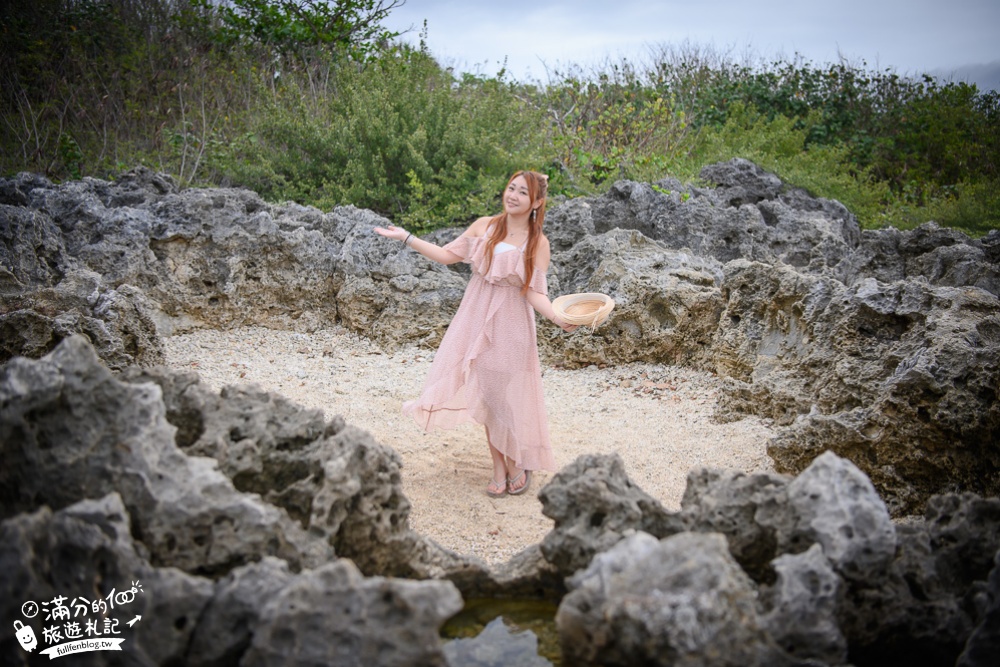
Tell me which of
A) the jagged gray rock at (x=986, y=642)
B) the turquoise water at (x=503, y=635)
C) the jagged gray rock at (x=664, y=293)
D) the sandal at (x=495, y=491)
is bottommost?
the turquoise water at (x=503, y=635)

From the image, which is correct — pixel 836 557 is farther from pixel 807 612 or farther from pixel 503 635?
pixel 503 635

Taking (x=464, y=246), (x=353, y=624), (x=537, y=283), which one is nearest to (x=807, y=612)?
(x=353, y=624)

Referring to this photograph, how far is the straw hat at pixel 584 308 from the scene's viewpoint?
462 centimetres

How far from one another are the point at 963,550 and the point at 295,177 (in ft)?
27.3

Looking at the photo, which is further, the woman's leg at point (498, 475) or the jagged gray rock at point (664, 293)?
the woman's leg at point (498, 475)

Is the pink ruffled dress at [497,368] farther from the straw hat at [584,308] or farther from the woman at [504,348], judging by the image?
the straw hat at [584,308]

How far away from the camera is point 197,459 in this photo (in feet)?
8.80

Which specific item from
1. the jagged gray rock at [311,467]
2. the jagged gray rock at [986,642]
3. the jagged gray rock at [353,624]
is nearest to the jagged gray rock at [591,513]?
the jagged gray rock at [311,467]

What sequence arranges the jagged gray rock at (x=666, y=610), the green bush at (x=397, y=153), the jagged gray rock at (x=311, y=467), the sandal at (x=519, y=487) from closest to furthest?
1. the jagged gray rock at (x=666, y=610)
2. the jagged gray rock at (x=311, y=467)
3. the sandal at (x=519, y=487)
4. the green bush at (x=397, y=153)

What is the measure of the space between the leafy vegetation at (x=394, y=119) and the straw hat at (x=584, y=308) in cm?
395

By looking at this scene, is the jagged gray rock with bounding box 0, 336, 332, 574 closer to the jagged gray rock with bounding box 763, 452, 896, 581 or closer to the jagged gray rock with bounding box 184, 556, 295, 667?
the jagged gray rock with bounding box 184, 556, 295, 667

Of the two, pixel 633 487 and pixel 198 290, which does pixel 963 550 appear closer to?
pixel 633 487

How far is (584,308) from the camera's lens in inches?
193

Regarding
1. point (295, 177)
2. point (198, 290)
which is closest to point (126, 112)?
point (295, 177)
